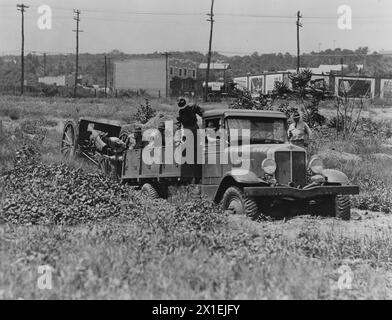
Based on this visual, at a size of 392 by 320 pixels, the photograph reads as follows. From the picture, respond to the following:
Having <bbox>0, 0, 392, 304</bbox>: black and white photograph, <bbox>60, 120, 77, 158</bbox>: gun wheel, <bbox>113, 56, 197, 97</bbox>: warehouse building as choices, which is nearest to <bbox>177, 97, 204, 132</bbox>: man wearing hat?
<bbox>0, 0, 392, 304</bbox>: black and white photograph

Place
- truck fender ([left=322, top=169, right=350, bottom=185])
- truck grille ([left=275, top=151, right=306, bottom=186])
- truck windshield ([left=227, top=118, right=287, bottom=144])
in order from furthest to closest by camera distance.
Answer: truck windshield ([left=227, top=118, right=287, bottom=144]) → truck fender ([left=322, top=169, right=350, bottom=185]) → truck grille ([left=275, top=151, right=306, bottom=186])

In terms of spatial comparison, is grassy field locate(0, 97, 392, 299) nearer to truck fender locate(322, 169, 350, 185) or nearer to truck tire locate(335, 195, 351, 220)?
truck tire locate(335, 195, 351, 220)

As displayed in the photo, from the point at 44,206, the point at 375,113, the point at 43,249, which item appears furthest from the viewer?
the point at 375,113

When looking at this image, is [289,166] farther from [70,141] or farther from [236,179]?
[70,141]

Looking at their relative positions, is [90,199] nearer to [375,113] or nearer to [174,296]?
[174,296]

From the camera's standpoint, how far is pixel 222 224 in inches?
318

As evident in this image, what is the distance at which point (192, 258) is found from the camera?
18.8 feet

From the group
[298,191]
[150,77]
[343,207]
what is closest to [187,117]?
[298,191]

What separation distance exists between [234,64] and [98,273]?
157825 mm

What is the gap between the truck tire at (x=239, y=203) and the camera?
9.45 metres

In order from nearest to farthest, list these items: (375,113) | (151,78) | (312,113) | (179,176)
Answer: (179,176) → (312,113) → (375,113) → (151,78)

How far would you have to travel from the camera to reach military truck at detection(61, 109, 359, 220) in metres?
9.66

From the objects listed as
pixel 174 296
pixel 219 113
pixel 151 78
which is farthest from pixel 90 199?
pixel 151 78

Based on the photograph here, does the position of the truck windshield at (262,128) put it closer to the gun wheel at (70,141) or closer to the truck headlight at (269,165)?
the truck headlight at (269,165)
